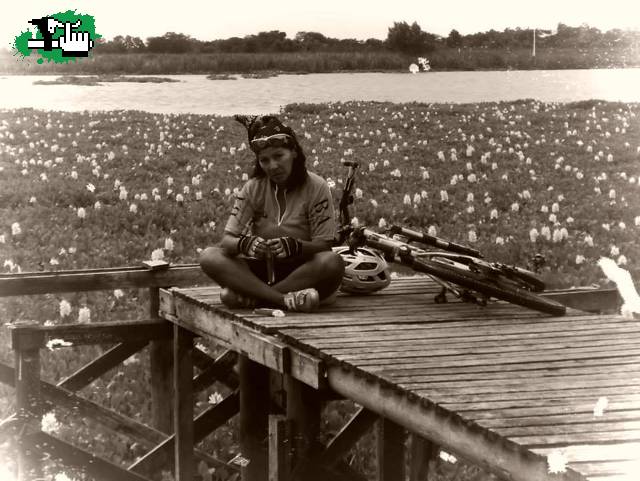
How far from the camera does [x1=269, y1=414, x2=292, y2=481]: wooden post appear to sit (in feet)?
20.7

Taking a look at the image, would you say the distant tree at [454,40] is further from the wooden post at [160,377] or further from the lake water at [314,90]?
the wooden post at [160,377]

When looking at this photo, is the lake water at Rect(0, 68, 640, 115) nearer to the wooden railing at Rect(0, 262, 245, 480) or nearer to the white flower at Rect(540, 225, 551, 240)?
the white flower at Rect(540, 225, 551, 240)

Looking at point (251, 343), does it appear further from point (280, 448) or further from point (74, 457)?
point (74, 457)

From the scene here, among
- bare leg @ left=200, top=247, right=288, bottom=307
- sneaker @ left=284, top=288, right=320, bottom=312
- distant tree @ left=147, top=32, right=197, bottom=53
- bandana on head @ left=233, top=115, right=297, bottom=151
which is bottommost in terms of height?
sneaker @ left=284, top=288, right=320, bottom=312

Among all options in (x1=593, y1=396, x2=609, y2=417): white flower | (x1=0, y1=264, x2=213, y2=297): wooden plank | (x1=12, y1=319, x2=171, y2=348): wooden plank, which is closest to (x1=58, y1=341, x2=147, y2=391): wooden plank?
(x1=12, y1=319, x2=171, y2=348): wooden plank

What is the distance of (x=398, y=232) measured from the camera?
27.2 feet

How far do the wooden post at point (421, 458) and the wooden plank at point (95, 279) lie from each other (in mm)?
2019

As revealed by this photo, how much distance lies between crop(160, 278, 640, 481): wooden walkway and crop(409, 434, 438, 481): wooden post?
3.41 ft

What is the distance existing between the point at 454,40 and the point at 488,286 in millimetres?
9799

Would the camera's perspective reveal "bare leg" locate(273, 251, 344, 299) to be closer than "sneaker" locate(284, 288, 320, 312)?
No

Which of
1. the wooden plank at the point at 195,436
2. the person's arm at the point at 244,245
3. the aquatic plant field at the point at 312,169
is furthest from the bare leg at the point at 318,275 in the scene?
the aquatic plant field at the point at 312,169

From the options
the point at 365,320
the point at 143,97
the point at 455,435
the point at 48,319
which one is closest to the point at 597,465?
the point at 455,435

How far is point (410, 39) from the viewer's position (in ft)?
49.9

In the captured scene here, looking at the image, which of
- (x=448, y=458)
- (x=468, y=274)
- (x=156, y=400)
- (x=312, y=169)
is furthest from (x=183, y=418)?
(x=312, y=169)
